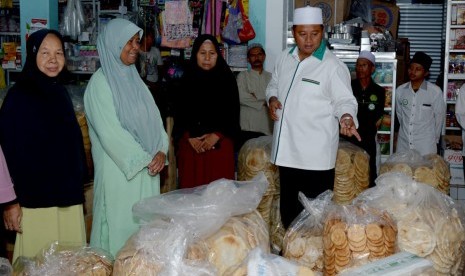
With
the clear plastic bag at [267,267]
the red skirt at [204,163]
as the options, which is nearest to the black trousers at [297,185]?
the red skirt at [204,163]

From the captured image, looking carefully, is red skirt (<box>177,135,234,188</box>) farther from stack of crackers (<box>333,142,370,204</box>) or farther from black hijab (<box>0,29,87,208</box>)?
black hijab (<box>0,29,87,208</box>)

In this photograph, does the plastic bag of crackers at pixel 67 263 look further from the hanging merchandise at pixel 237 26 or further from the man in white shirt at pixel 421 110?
the man in white shirt at pixel 421 110

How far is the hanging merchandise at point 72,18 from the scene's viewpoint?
5.66 meters

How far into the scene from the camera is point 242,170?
169 inches

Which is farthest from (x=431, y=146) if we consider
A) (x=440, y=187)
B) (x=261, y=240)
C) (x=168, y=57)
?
(x=261, y=240)

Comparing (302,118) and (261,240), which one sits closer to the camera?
(261,240)

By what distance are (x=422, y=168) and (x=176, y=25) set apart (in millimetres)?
2768

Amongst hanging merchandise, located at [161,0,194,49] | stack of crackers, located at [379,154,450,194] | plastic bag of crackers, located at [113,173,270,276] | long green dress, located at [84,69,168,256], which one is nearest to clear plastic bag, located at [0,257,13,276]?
plastic bag of crackers, located at [113,173,270,276]

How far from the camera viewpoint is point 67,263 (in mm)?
1891

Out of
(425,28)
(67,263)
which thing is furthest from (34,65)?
(425,28)

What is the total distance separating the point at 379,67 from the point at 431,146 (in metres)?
0.96

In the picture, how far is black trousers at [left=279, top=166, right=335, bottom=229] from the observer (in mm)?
3303

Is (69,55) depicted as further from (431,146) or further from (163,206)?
(163,206)

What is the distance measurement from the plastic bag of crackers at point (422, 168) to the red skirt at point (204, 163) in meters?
1.14
